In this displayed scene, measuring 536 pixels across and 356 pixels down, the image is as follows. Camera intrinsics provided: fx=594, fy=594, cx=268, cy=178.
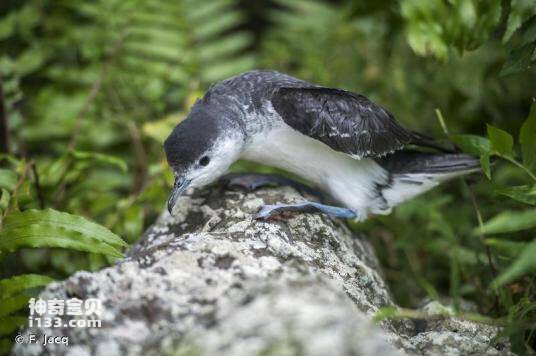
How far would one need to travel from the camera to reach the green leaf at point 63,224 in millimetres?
3411

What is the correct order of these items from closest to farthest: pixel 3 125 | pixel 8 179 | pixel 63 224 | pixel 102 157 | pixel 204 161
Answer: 1. pixel 63 224
2. pixel 204 161
3. pixel 8 179
4. pixel 102 157
5. pixel 3 125

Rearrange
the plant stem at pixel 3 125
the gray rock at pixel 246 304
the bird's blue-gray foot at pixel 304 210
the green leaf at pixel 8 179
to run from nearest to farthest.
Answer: the gray rock at pixel 246 304 → the bird's blue-gray foot at pixel 304 210 → the green leaf at pixel 8 179 → the plant stem at pixel 3 125

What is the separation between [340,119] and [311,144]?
0.32 meters

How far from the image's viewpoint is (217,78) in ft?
22.0

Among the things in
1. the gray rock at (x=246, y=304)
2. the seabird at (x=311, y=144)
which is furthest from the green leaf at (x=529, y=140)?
the gray rock at (x=246, y=304)

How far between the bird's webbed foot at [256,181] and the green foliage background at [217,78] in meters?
0.69

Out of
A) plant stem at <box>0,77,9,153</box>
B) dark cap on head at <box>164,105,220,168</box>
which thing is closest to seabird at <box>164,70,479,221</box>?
dark cap on head at <box>164,105,220,168</box>

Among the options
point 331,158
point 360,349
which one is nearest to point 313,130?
point 331,158

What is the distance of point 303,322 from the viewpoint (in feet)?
7.96

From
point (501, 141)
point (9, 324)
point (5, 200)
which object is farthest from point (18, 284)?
point (501, 141)

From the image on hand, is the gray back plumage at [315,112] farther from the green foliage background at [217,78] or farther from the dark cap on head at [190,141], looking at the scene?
the green foliage background at [217,78]

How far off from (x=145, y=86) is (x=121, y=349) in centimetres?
396

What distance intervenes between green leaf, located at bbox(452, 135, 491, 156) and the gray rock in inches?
44.6

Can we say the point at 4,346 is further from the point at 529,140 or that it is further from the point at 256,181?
the point at 529,140
